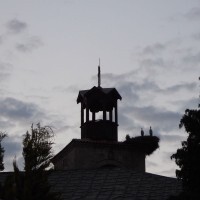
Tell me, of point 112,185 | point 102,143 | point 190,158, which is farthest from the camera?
point 102,143

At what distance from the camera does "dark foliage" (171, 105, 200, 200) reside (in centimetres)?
2028

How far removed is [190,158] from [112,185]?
400 inches

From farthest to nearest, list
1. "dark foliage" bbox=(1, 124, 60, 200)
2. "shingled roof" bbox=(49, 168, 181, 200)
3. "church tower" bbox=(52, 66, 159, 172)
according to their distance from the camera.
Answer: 1. "church tower" bbox=(52, 66, 159, 172)
2. "shingled roof" bbox=(49, 168, 181, 200)
3. "dark foliage" bbox=(1, 124, 60, 200)

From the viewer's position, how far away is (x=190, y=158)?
67.7ft

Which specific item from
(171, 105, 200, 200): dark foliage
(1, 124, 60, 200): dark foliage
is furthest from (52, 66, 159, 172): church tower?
(1, 124, 60, 200): dark foliage

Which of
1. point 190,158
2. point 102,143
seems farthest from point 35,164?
point 102,143

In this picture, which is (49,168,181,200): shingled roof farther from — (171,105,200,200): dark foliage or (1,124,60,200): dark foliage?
(1,124,60,200): dark foliage

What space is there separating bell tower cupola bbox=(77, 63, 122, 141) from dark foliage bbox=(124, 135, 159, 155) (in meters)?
1.12

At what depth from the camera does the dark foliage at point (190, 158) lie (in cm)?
2028

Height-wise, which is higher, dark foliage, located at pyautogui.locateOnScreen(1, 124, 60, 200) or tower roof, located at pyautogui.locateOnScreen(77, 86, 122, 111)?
tower roof, located at pyautogui.locateOnScreen(77, 86, 122, 111)

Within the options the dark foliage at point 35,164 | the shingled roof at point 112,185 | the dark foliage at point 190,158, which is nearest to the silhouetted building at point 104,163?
the shingled roof at point 112,185

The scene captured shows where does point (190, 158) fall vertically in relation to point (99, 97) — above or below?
below

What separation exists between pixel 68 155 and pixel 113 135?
2.93m

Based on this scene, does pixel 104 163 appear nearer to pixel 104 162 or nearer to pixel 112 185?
pixel 104 162
